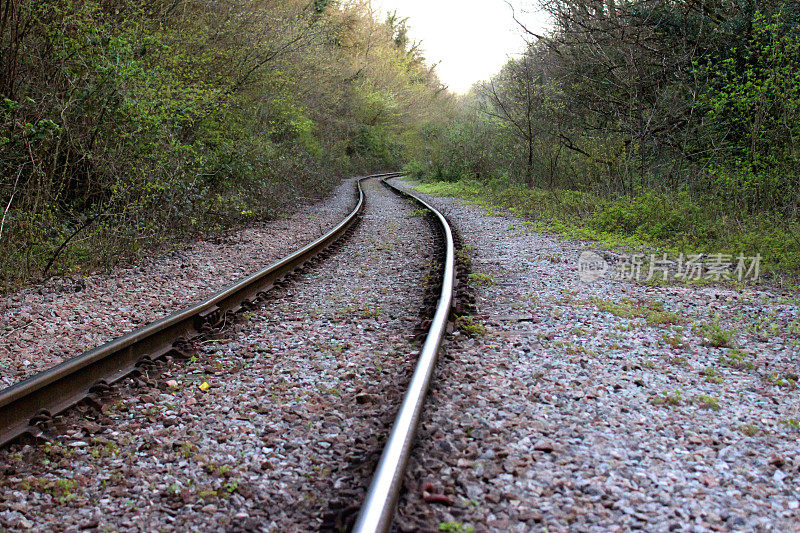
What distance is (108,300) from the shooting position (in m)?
5.71

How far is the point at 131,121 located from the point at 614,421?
7416mm

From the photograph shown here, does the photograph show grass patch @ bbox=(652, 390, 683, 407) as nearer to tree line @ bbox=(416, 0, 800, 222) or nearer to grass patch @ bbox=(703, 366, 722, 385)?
grass patch @ bbox=(703, 366, 722, 385)

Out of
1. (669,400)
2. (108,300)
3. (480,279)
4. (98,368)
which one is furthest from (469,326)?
(108,300)

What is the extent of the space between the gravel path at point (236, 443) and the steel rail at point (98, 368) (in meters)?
0.17

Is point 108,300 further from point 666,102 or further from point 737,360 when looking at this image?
point 666,102

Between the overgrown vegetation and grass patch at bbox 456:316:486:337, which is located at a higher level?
the overgrown vegetation

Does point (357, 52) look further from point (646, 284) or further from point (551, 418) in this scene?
point (551, 418)

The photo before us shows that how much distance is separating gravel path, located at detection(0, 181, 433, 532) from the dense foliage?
3491 mm

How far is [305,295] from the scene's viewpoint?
6.09m

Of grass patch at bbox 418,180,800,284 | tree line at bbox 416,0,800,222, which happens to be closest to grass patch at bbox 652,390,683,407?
grass patch at bbox 418,180,800,284

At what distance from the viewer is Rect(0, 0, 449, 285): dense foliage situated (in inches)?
269

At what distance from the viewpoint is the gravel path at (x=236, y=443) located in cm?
236

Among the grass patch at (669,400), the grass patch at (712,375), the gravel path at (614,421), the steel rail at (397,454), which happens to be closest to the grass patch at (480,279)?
the gravel path at (614,421)

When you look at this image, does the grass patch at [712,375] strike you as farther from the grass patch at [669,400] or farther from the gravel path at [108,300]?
the gravel path at [108,300]
